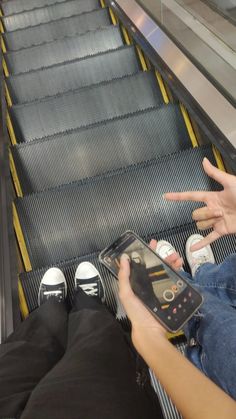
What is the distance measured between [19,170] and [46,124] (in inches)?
30.8

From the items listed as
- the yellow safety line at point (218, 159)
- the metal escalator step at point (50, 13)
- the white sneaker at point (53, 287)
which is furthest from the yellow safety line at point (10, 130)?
the metal escalator step at point (50, 13)

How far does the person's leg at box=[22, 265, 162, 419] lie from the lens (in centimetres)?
122

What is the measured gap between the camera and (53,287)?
2.24 m

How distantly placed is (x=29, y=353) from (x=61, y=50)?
13.5 feet

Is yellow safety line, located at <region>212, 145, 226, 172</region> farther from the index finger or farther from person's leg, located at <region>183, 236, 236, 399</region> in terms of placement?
the index finger

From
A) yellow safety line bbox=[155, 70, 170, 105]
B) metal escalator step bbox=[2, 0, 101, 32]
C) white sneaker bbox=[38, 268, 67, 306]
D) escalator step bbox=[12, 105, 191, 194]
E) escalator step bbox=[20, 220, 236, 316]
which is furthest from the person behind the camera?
metal escalator step bbox=[2, 0, 101, 32]

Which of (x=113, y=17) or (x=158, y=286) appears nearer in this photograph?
(x=158, y=286)

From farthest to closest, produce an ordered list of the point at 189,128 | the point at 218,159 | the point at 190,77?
1. the point at 189,128
2. the point at 190,77
3. the point at 218,159

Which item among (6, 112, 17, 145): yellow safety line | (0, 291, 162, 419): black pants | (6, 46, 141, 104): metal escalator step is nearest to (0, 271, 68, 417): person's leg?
(0, 291, 162, 419): black pants

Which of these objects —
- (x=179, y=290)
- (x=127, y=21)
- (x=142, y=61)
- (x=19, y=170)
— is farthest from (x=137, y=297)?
(x=127, y=21)

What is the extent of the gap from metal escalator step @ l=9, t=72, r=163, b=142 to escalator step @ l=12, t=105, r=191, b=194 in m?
0.64

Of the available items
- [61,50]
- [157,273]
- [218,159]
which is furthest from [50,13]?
[157,273]

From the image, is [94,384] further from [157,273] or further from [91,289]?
[91,289]

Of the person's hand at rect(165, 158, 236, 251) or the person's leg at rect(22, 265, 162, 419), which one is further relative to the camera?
the person's hand at rect(165, 158, 236, 251)
